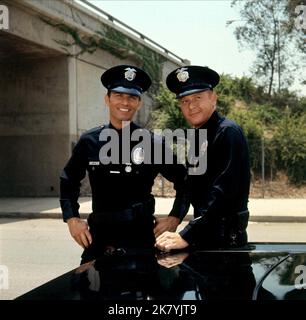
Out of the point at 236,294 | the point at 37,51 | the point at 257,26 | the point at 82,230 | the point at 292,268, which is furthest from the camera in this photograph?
the point at 257,26

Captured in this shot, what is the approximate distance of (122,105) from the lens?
105 inches

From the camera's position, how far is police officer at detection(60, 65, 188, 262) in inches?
104

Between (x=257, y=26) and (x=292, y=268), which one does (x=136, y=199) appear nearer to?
(x=292, y=268)

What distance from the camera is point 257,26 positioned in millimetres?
22156

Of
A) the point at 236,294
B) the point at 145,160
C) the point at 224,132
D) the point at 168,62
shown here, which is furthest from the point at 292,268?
the point at 168,62

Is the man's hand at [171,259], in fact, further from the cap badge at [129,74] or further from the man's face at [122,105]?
the cap badge at [129,74]

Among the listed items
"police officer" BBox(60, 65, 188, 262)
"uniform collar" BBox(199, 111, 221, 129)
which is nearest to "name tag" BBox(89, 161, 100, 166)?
"police officer" BBox(60, 65, 188, 262)

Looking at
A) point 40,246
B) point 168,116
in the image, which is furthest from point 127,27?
point 40,246

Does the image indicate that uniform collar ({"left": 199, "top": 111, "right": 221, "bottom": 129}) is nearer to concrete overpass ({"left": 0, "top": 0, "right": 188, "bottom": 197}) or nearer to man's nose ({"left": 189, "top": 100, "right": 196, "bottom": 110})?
man's nose ({"left": 189, "top": 100, "right": 196, "bottom": 110})

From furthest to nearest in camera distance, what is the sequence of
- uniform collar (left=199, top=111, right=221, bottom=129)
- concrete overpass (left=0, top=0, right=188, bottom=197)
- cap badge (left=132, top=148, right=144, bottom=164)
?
concrete overpass (left=0, top=0, right=188, bottom=197)
cap badge (left=132, top=148, right=144, bottom=164)
uniform collar (left=199, top=111, right=221, bottom=129)

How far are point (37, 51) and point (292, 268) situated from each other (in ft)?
43.7

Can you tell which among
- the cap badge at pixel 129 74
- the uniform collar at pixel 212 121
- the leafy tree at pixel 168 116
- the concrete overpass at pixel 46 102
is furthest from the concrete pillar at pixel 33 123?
the uniform collar at pixel 212 121

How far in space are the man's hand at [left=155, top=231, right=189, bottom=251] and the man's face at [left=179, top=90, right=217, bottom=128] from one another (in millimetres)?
695

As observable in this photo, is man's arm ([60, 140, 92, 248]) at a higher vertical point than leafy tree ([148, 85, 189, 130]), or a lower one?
lower
